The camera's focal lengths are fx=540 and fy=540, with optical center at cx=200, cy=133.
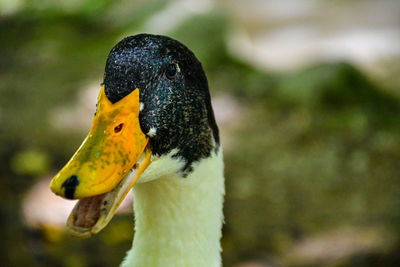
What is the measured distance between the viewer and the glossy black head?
1780mm

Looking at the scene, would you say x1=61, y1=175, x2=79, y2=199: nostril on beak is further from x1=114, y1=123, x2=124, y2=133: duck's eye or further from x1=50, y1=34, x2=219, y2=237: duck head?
x1=114, y1=123, x2=124, y2=133: duck's eye

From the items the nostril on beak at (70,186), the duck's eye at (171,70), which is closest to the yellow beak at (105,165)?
the nostril on beak at (70,186)

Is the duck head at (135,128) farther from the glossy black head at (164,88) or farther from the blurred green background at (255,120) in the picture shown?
the blurred green background at (255,120)

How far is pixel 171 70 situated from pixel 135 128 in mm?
260

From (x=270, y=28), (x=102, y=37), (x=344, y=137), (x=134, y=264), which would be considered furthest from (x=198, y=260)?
(x=270, y=28)

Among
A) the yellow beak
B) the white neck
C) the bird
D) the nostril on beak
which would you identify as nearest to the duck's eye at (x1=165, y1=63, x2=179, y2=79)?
the bird

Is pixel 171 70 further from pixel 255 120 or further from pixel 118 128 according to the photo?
pixel 255 120

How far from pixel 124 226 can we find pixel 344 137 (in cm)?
214

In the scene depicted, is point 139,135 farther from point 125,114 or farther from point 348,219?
point 348,219

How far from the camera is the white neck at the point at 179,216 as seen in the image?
6.75 ft

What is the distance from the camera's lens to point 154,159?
72.2 inches

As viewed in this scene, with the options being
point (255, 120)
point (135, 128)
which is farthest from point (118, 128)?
point (255, 120)

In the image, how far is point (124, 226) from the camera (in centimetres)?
421

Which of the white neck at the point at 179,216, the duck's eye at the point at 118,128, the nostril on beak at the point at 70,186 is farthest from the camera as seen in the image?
the white neck at the point at 179,216
